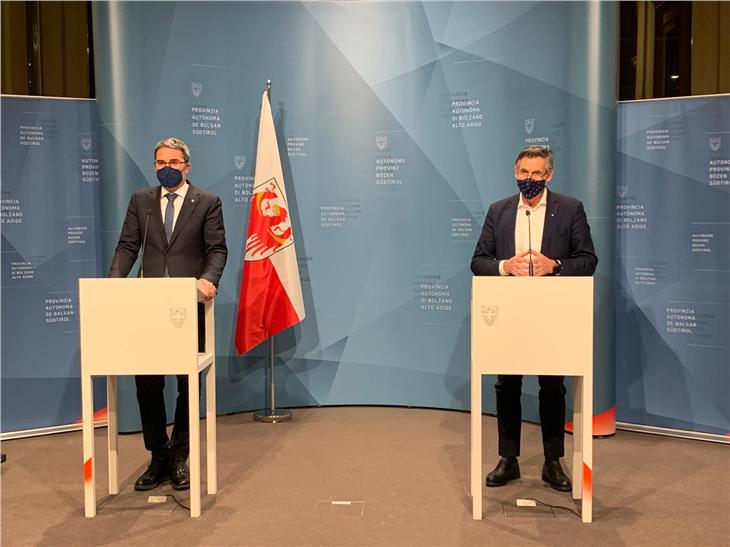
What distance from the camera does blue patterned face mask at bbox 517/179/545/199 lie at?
329 centimetres

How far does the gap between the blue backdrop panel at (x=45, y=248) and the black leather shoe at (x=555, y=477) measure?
9.54ft

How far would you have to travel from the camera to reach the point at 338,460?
393 cm

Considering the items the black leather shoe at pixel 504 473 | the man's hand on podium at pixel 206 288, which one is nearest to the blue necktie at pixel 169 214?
the man's hand on podium at pixel 206 288

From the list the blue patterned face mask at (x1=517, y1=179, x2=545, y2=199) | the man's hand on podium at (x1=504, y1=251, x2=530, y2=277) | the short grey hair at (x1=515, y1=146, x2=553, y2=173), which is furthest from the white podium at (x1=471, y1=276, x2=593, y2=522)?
the short grey hair at (x1=515, y1=146, x2=553, y2=173)

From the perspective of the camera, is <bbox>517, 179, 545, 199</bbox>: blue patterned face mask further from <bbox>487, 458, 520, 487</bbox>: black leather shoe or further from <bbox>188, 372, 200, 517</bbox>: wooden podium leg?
<bbox>188, 372, 200, 517</bbox>: wooden podium leg

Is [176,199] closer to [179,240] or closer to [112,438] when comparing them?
[179,240]

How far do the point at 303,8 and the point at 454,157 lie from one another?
1.51 metres

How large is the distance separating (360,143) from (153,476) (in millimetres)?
2743

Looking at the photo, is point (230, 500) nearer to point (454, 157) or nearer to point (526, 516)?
point (526, 516)

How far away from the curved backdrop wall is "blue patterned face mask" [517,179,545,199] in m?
1.26

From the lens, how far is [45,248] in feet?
14.9

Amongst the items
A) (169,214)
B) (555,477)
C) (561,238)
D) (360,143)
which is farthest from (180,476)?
(360,143)

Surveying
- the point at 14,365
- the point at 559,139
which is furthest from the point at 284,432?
the point at 559,139

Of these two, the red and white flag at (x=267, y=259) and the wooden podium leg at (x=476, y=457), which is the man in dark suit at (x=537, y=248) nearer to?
the wooden podium leg at (x=476, y=457)
